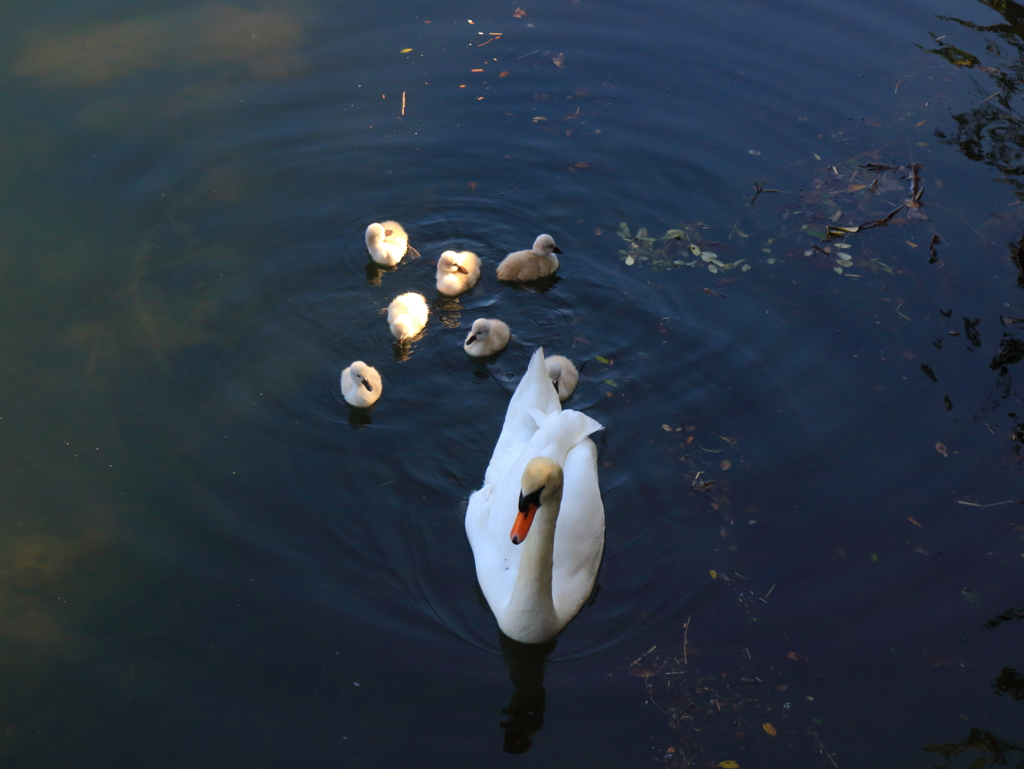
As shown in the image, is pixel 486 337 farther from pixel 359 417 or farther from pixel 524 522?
pixel 524 522

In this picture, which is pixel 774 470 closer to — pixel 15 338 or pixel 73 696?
pixel 73 696

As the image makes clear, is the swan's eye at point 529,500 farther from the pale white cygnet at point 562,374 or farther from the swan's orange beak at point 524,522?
the pale white cygnet at point 562,374

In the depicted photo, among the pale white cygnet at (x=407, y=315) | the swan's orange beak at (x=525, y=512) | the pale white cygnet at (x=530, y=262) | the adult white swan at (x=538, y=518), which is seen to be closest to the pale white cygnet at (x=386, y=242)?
the pale white cygnet at (x=407, y=315)

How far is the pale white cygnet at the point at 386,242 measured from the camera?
8.87 meters

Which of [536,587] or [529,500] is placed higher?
[529,500]

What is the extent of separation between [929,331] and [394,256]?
539 centimetres

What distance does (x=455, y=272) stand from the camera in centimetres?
872

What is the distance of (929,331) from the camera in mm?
8445

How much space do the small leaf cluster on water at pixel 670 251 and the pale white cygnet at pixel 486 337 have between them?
1.81 m

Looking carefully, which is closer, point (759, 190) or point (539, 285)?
point (539, 285)

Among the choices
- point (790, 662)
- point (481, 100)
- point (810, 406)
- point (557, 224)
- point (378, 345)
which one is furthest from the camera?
point (481, 100)

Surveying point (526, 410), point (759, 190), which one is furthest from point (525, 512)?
point (759, 190)

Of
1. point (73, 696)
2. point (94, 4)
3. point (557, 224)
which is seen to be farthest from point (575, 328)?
point (94, 4)

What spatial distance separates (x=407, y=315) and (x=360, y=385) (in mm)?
971
